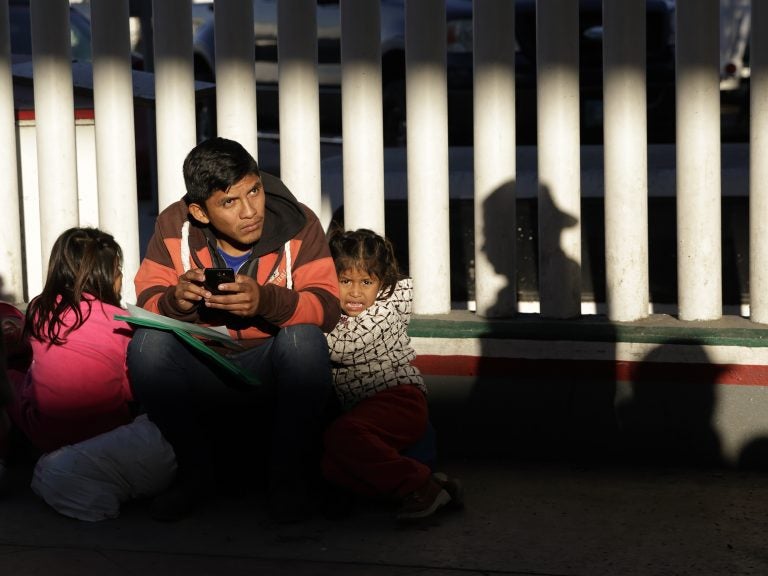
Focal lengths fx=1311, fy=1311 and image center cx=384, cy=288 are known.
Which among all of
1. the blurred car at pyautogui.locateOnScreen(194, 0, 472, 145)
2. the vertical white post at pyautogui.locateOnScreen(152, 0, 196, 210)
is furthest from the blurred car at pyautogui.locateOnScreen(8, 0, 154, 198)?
the vertical white post at pyautogui.locateOnScreen(152, 0, 196, 210)

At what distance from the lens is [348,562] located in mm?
3773

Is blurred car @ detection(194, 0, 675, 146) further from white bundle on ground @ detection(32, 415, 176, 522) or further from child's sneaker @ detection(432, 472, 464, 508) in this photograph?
child's sneaker @ detection(432, 472, 464, 508)

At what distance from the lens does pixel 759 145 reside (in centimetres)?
456

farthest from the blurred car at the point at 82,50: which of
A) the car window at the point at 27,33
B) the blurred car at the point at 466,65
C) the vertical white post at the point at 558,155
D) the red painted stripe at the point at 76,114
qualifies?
the vertical white post at the point at 558,155

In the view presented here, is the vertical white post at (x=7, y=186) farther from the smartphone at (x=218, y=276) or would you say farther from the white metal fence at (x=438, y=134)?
the smartphone at (x=218, y=276)

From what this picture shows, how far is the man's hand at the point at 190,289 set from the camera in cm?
397

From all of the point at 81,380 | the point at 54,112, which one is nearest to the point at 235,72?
the point at 54,112

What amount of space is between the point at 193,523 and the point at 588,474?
55.4 inches

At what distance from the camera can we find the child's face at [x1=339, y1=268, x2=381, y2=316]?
436 cm

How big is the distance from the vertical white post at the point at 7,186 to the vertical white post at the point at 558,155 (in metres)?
2.13

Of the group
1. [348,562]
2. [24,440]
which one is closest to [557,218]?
[348,562]

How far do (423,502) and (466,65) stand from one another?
19.0 ft

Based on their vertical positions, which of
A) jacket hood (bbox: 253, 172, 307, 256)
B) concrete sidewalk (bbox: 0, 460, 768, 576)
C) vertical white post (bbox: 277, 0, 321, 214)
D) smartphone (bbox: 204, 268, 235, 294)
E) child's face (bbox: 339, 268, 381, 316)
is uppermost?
vertical white post (bbox: 277, 0, 321, 214)

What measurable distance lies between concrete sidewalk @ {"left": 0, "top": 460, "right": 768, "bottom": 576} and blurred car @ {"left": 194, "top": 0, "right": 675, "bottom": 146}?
4813 millimetres
